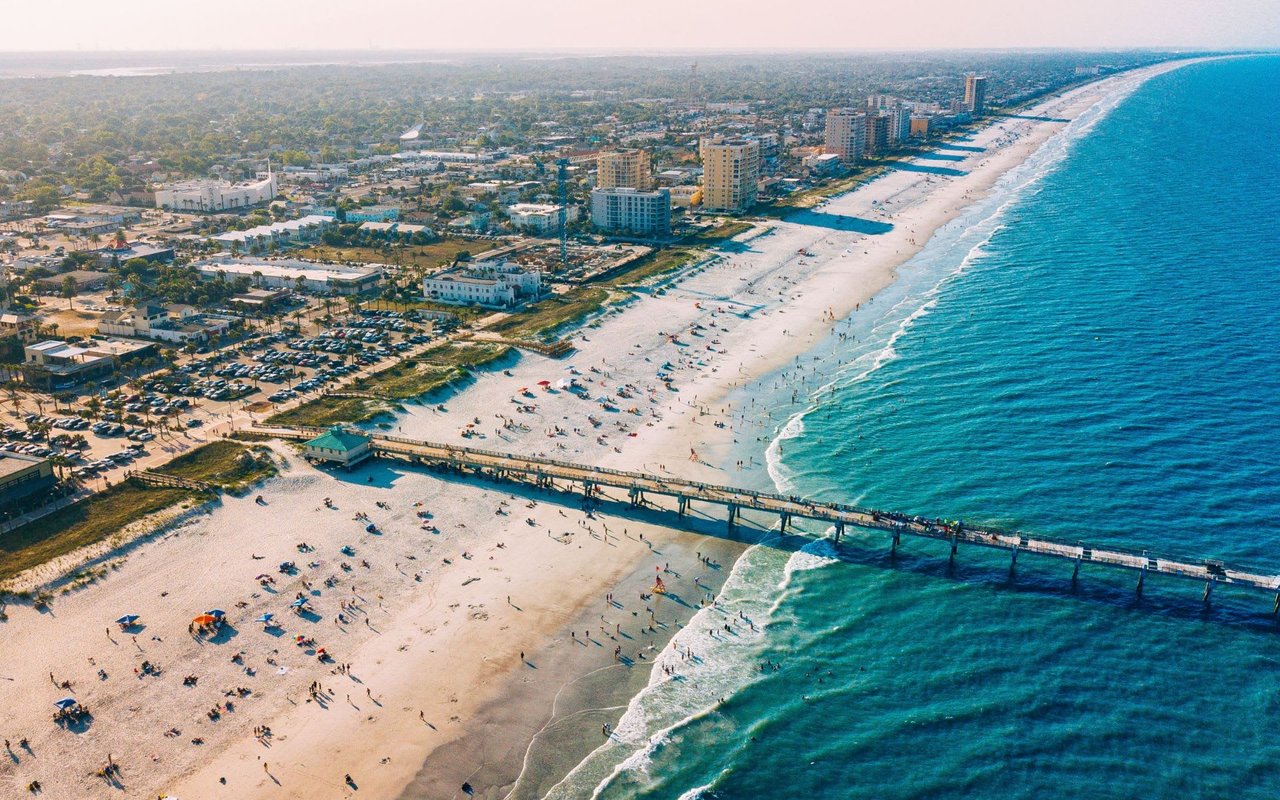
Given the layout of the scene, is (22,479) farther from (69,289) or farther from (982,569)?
(982,569)

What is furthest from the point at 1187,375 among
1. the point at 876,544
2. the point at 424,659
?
the point at 424,659

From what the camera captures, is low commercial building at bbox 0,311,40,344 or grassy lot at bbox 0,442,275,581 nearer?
grassy lot at bbox 0,442,275,581

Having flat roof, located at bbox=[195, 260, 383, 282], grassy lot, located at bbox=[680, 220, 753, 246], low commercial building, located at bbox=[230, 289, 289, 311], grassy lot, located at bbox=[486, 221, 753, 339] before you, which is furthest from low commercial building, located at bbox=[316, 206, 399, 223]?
grassy lot, located at bbox=[680, 220, 753, 246]

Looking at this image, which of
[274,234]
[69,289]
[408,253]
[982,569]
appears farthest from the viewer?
[274,234]

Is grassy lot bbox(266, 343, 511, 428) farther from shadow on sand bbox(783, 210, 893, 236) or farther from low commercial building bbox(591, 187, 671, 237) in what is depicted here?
shadow on sand bbox(783, 210, 893, 236)

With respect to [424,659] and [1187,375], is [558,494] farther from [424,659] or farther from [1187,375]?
[1187,375]

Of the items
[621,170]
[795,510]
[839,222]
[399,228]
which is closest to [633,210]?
[621,170]

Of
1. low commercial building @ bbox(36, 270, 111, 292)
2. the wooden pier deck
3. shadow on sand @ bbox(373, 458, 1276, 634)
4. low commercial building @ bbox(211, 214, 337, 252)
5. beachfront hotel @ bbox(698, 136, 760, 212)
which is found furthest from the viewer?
beachfront hotel @ bbox(698, 136, 760, 212)

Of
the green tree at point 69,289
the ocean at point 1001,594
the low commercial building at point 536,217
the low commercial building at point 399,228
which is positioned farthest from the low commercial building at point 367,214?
the ocean at point 1001,594
